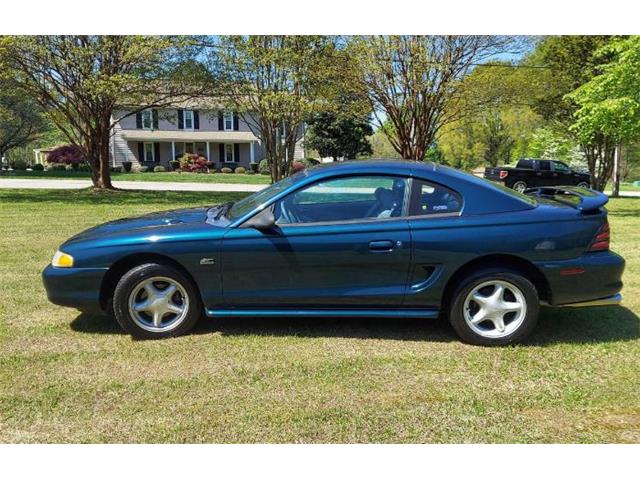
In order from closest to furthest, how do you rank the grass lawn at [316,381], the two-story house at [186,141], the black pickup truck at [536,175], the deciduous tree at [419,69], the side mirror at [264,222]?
the grass lawn at [316,381]
the side mirror at [264,222]
the deciduous tree at [419,69]
the black pickup truck at [536,175]
the two-story house at [186,141]

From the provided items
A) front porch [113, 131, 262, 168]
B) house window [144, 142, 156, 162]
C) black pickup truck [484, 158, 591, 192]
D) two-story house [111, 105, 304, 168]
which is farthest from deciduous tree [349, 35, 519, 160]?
house window [144, 142, 156, 162]

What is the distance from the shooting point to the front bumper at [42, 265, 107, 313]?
4.15 m

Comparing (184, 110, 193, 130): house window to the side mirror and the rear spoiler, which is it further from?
the side mirror

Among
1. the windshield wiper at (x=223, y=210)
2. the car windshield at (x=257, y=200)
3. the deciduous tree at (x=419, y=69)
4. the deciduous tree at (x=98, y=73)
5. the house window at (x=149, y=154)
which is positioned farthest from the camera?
the house window at (x=149, y=154)

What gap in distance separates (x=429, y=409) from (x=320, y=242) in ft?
4.95

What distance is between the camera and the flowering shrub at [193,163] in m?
39.2

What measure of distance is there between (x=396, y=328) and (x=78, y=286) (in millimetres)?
2694

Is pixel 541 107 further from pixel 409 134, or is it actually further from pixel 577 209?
pixel 577 209

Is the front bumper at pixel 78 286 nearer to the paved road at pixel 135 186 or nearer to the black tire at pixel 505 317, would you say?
the black tire at pixel 505 317

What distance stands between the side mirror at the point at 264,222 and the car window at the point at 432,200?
43.9 inches

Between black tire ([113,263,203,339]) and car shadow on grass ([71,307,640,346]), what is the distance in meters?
0.20

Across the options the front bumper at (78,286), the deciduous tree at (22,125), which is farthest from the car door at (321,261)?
the deciduous tree at (22,125)

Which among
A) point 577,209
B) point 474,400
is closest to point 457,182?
point 577,209

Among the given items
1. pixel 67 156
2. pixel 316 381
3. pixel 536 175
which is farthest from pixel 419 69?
pixel 67 156
